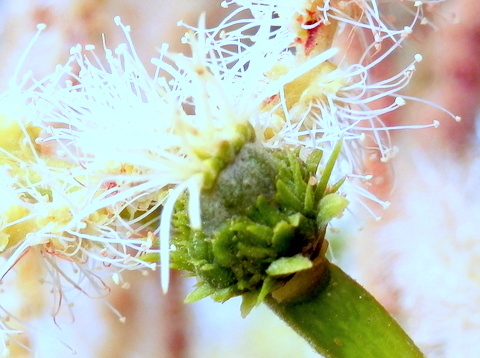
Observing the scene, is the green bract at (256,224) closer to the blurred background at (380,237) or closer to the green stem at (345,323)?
the green stem at (345,323)

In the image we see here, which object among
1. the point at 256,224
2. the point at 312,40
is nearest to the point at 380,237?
the point at 312,40

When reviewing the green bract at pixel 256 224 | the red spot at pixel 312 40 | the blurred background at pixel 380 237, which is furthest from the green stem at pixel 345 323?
the blurred background at pixel 380 237

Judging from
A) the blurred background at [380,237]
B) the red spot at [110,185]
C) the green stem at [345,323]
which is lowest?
the blurred background at [380,237]

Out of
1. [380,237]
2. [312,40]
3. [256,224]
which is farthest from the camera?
[380,237]

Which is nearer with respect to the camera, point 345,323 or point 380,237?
point 345,323

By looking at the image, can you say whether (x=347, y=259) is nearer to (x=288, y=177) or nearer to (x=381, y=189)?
(x=381, y=189)

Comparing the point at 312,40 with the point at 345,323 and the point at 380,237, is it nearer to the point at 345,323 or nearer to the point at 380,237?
the point at 345,323

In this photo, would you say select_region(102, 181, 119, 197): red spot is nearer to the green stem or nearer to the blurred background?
the green stem
